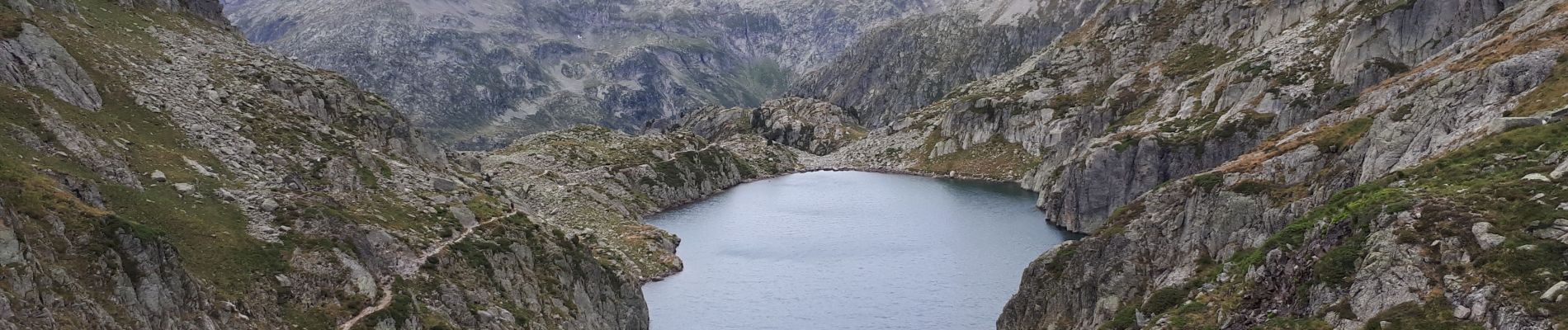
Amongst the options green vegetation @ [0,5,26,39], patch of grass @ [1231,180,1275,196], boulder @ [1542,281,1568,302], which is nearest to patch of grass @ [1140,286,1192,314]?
patch of grass @ [1231,180,1275,196]

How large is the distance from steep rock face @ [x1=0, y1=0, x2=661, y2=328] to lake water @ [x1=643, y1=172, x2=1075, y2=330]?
48.6 ft

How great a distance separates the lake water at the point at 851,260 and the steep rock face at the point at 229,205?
14.8m

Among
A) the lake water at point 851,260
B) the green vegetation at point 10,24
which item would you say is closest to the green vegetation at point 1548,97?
the lake water at point 851,260

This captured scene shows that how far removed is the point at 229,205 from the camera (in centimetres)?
4622

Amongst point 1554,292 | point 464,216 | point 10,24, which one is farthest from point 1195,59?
point 10,24

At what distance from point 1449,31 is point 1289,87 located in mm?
16266

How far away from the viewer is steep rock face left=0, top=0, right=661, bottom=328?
34.0 metres

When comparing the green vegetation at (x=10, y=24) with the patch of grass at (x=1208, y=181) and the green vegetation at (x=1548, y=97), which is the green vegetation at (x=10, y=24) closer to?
the patch of grass at (x=1208, y=181)

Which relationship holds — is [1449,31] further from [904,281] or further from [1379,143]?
[904,281]

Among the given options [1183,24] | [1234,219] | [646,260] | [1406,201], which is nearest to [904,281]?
[646,260]

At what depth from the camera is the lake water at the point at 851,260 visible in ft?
259

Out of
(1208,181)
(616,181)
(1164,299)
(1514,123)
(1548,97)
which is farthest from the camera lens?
(616,181)

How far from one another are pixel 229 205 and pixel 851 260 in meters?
64.5

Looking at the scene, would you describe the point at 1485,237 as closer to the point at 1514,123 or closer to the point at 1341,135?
the point at 1514,123
